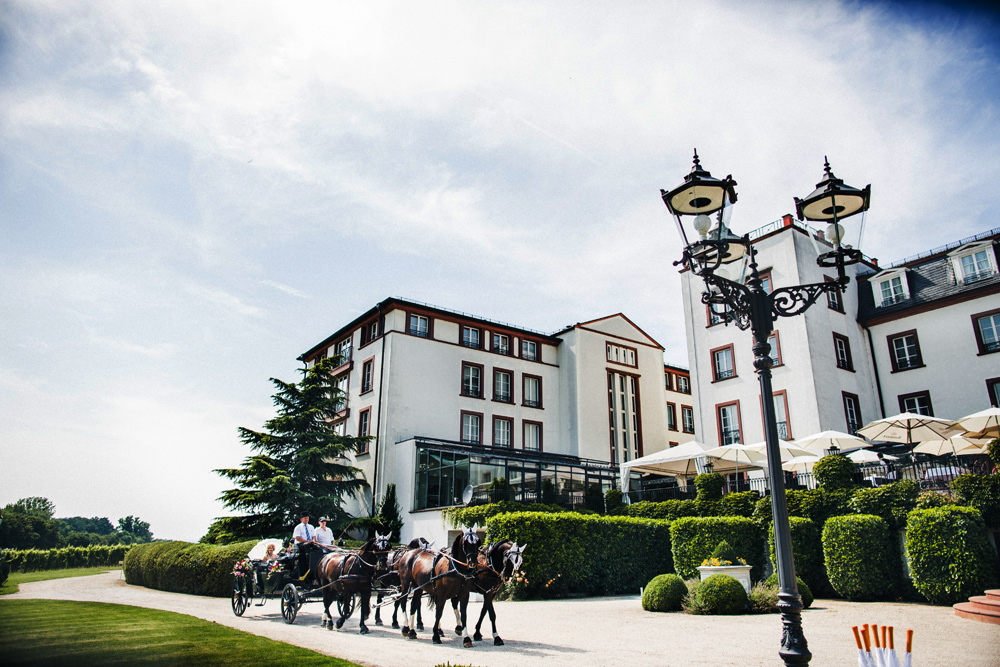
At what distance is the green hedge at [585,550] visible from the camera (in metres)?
19.7

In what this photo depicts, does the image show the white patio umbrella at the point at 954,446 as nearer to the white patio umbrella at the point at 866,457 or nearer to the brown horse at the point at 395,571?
→ the white patio umbrella at the point at 866,457

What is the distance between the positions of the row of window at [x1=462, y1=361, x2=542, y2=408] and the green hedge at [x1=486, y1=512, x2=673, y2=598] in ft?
56.0

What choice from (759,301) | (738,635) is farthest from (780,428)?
(759,301)

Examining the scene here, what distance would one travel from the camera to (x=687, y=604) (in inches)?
593

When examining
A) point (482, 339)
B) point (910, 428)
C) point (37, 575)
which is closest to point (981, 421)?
point (910, 428)

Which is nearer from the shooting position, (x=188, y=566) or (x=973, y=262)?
(x=188, y=566)

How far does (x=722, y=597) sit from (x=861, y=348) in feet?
71.6

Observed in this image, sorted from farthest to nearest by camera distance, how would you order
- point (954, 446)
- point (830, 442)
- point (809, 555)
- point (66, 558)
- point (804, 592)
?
point (66, 558) → point (830, 442) → point (954, 446) → point (809, 555) → point (804, 592)

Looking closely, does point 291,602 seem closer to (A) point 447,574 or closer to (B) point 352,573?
(B) point 352,573

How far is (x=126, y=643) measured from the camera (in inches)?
269

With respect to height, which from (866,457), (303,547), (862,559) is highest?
(866,457)

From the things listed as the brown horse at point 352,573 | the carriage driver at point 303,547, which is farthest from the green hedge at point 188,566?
the brown horse at point 352,573

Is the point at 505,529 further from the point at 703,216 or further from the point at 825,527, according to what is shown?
the point at 703,216

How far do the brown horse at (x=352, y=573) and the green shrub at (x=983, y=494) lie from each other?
1384 centimetres
